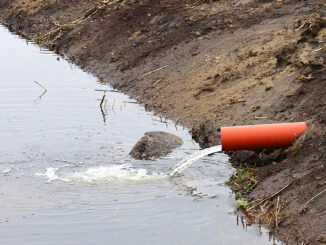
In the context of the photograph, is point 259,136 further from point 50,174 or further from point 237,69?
point 237,69

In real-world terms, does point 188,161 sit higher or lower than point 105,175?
higher

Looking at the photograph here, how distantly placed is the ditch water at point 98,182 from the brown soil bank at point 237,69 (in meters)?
0.43

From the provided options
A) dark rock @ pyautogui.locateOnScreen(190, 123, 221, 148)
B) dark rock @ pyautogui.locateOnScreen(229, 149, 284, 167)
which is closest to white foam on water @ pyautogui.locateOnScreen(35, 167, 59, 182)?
dark rock @ pyautogui.locateOnScreen(190, 123, 221, 148)

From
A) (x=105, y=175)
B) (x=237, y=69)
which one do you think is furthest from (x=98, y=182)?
(x=237, y=69)

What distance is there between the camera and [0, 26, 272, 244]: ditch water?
817cm

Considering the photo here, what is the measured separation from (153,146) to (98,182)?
1.30 meters

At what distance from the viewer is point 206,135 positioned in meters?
11.2

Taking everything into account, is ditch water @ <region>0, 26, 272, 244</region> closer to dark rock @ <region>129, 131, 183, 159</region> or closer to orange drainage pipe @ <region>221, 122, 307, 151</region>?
dark rock @ <region>129, 131, 183, 159</region>

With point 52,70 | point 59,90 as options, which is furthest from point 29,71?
point 59,90

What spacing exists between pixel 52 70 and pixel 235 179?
815 centimetres

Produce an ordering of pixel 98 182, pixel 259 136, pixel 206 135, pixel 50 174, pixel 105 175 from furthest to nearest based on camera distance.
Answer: pixel 206 135 → pixel 50 174 → pixel 105 175 → pixel 98 182 → pixel 259 136

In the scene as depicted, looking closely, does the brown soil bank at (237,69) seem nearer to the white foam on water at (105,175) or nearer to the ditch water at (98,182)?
the ditch water at (98,182)

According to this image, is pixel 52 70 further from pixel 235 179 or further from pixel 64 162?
pixel 235 179

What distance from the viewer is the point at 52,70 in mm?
16672
